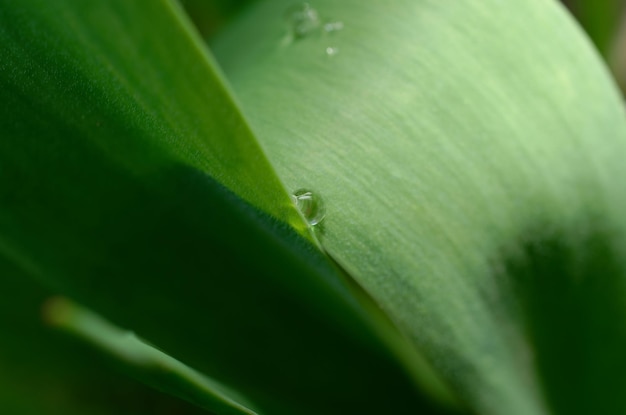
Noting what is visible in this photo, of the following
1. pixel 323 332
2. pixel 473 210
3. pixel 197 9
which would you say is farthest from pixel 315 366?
pixel 197 9

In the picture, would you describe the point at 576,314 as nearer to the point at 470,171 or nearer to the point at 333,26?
the point at 470,171

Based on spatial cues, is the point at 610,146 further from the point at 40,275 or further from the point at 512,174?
the point at 40,275

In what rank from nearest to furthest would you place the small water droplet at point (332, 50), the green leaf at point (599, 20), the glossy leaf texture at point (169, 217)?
1. the glossy leaf texture at point (169, 217)
2. the small water droplet at point (332, 50)
3. the green leaf at point (599, 20)

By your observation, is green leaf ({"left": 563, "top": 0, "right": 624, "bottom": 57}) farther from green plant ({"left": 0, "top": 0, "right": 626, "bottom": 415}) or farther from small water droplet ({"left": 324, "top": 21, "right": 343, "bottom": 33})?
small water droplet ({"left": 324, "top": 21, "right": 343, "bottom": 33})

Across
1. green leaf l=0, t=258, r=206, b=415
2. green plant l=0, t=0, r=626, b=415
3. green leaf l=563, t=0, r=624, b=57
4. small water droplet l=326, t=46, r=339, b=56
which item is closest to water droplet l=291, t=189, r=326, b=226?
green plant l=0, t=0, r=626, b=415

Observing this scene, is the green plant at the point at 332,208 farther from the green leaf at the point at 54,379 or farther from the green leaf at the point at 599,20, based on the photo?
the green leaf at the point at 599,20

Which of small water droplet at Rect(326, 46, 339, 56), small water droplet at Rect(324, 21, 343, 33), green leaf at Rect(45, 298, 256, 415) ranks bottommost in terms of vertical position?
green leaf at Rect(45, 298, 256, 415)

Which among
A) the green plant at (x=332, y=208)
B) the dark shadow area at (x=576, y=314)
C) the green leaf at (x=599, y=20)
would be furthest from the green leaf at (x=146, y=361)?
the green leaf at (x=599, y=20)

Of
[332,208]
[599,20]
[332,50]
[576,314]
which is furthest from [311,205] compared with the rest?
[599,20]
